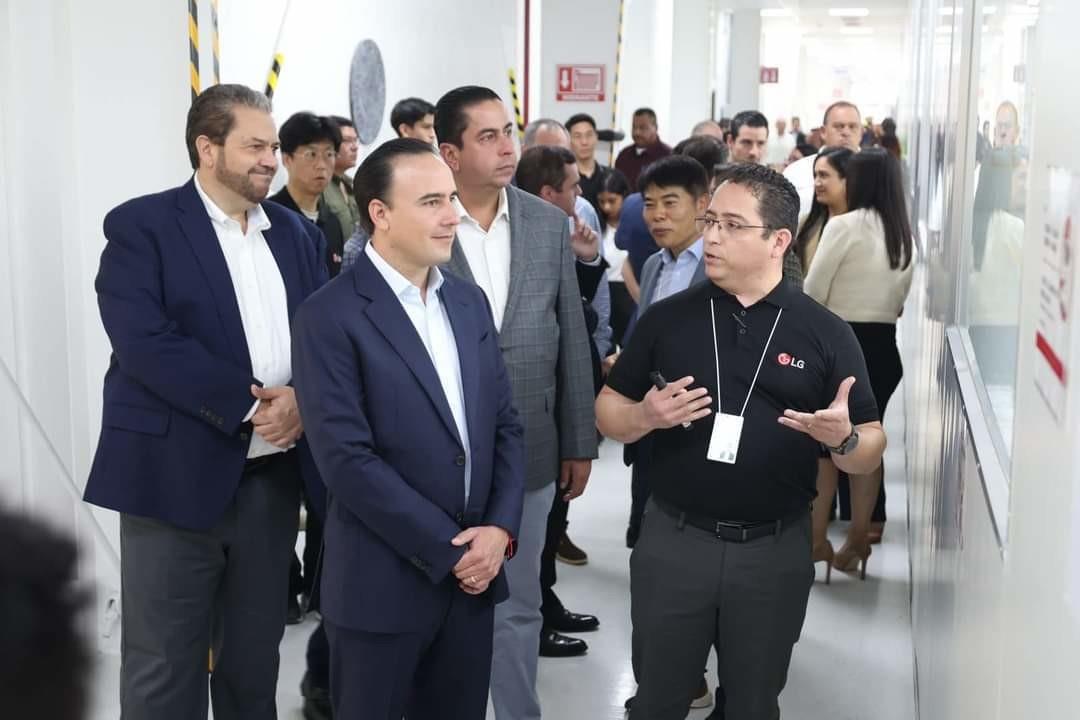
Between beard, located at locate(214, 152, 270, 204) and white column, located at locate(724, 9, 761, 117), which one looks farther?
white column, located at locate(724, 9, 761, 117)

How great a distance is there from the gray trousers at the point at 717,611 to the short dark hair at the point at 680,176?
127cm

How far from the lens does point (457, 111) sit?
3.04 meters

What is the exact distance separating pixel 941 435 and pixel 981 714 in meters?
1.32

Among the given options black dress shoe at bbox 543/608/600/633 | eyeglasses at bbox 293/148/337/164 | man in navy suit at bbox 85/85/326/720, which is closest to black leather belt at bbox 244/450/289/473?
man in navy suit at bbox 85/85/326/720

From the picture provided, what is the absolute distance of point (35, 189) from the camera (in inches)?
141

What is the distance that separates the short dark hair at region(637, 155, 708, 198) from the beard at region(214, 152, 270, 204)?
52.0 inches

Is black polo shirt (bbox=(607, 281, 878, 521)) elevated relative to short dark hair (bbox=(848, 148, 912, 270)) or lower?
lower

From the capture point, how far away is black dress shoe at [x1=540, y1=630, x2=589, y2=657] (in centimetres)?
397

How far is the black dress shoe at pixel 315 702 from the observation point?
3396 millimetres

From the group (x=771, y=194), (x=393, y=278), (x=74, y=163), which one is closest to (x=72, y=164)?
(x=74, y=163)

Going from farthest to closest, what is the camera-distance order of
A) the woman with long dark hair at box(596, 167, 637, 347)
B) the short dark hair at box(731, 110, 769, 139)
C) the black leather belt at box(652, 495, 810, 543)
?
the short dark hair at box(731, 110, 769, 139) → the woman with long dark hair at box(596, 167, 637, 347) → the black leather belt at box(652, 495, 810, 543)

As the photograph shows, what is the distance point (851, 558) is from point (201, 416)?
9.83 feet

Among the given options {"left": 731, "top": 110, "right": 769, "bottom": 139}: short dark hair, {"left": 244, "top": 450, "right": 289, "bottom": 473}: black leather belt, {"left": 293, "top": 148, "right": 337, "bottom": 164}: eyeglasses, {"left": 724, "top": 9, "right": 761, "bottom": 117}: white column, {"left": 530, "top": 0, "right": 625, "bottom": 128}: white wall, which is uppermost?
{"left": 724, "top": 9, "right": 761, "bottom": 117}: white column

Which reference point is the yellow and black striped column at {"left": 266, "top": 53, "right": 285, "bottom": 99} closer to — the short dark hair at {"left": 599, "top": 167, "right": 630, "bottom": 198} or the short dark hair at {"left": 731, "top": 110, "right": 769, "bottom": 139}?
the short dark hair at {"left": 599, "top": 167, "right": 630, "bottom": 198}
